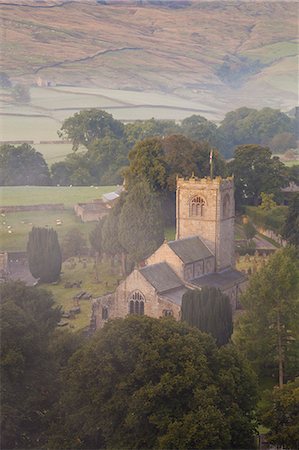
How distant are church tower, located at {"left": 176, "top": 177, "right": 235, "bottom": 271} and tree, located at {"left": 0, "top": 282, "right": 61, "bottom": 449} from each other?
19743 millimetres

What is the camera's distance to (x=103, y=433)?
24.7 meters

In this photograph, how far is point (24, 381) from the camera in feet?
87.2

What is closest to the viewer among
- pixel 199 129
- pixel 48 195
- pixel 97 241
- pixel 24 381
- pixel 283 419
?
pixel 283 419

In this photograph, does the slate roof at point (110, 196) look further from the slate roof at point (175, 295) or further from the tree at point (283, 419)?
the tree at point (283, 419)

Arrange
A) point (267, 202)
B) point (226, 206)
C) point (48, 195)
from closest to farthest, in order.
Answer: point (226, 206)
point (267, 202)
point (48, 195)

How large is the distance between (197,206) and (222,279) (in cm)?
457

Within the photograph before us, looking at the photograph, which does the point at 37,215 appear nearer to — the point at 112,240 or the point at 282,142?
the point at 112,240

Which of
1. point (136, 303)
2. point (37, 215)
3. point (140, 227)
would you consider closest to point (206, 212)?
point (140, 227)

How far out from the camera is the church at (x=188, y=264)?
41.3m

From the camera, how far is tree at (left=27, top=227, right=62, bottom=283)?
4938 cm

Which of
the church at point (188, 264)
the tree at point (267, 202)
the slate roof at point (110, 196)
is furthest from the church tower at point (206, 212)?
the slate roof at point (110, 196)


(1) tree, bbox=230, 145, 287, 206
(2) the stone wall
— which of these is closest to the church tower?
(2) the stone wall

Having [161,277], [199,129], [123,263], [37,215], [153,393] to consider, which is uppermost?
[199,129]

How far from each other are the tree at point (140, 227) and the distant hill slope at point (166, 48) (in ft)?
32.5
